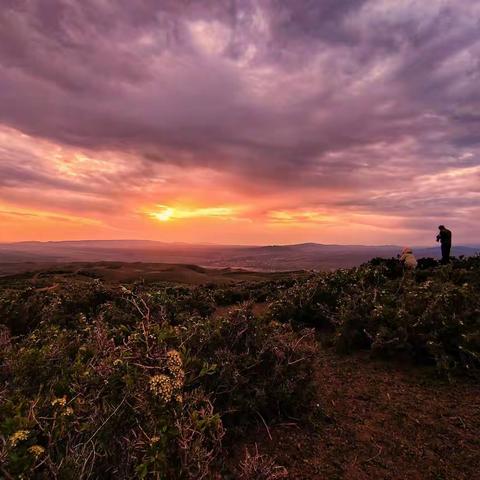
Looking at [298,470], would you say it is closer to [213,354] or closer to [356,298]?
[213,354]

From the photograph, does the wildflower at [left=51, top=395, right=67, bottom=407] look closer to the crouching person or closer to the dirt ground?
the dirt ground

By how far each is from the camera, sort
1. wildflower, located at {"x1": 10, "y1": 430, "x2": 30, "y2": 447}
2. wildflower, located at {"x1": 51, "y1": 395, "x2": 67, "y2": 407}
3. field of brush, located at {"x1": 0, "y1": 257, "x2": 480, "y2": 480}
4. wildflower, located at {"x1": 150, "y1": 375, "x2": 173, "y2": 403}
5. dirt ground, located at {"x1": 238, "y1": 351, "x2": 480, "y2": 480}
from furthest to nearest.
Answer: dirt ground, located at {"x1": 238, "y1": 351, "x2": 480, "y2": 480} → wildflower, located at {"x1": 150, "y1": 375, "x2": 173, "y2": 403} → wildflower, located at {"x1": 51, "y1": 395, "x2": 67, "y2": 407} → field of brush, located at {"x1": 0, "y1": 257, "x2": 480, "y2": 480} → wildflower, located at {"x1": 10, "y1": 430, "x2": 30, "y2": 447}

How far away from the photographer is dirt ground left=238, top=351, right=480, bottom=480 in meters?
4.16

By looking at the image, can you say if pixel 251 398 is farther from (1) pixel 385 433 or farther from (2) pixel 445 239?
(2) pixel 445 239

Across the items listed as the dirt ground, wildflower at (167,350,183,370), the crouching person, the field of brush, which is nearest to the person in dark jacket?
the crouching person

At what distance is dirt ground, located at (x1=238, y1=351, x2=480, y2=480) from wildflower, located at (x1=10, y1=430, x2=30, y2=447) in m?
2.35

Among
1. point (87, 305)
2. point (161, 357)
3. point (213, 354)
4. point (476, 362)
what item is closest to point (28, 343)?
point (213, 354)

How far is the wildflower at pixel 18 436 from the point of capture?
2.52 meters

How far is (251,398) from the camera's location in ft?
15.9

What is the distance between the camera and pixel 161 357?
3.73m

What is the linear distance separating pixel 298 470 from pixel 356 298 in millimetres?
5535

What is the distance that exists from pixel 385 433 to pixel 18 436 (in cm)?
419

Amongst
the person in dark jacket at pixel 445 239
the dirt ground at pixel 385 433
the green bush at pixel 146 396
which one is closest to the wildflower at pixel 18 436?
the green bush at pixel 146 396

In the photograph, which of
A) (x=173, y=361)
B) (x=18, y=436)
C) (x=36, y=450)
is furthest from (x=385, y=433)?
(x=18, y=436)
